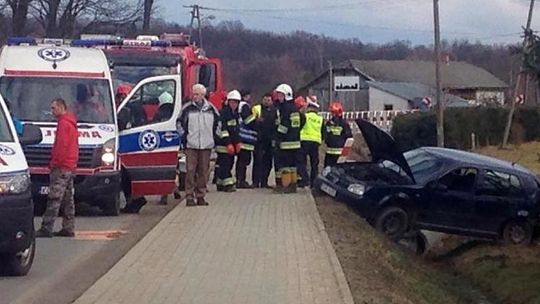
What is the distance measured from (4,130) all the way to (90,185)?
561 cm

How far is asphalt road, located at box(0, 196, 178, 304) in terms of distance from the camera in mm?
12078

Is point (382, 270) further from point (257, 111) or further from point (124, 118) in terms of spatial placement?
point (257, 111)

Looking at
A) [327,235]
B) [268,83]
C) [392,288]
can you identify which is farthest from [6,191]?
[268,83]

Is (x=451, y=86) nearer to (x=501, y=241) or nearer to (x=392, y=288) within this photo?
(x=501, y=241)

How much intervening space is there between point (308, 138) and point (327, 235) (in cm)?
824

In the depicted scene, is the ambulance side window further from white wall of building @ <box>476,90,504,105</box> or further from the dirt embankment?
white wall of building @ <box>476,90,504,105</box>

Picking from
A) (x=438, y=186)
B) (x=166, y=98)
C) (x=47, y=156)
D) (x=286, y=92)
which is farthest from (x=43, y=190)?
(x=286, y=92)

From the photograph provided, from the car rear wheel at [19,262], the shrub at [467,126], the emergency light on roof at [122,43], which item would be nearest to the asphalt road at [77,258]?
the car rear wheel at [19,262]

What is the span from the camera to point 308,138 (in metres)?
24.7

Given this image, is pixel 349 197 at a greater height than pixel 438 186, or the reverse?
pixel 438 186

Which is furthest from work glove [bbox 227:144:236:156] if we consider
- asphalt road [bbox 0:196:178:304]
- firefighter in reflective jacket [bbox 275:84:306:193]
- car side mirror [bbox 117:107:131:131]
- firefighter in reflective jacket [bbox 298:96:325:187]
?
asphalt road [bbox 0:196:178:304]

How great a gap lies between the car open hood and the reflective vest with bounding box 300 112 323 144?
9.64ft

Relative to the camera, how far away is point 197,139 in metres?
20.3

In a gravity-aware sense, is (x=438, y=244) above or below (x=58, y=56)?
below
